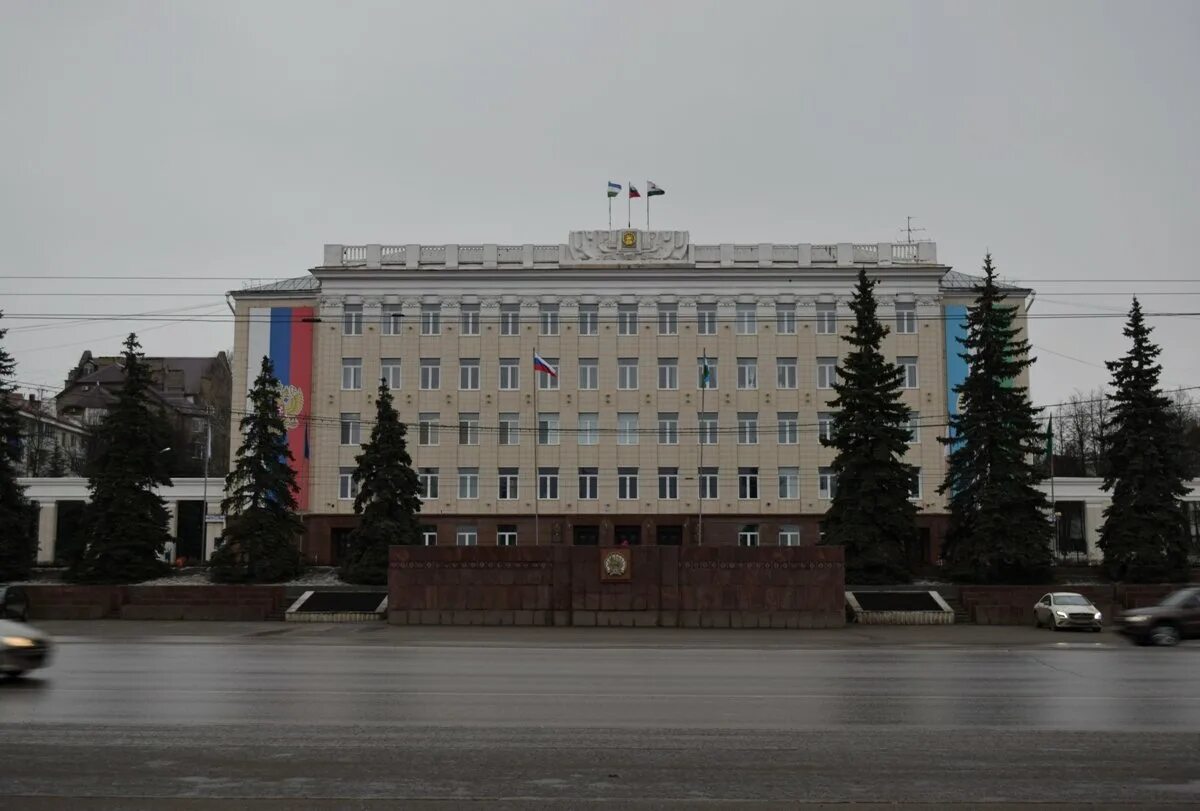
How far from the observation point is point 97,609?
130 feet

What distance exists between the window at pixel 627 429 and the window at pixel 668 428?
1.41 metres

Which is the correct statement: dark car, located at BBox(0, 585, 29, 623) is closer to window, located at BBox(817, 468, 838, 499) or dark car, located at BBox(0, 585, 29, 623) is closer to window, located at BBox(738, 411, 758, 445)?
window, located at BBox(738, 411, 758, 445)

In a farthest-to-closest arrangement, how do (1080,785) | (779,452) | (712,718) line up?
(779,452), (712,718), (1080,785)

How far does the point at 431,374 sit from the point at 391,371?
221cm

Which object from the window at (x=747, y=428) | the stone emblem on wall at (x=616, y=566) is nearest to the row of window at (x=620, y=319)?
the window at (x=747, y=428)

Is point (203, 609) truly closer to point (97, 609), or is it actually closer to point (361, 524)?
point (97, 609)

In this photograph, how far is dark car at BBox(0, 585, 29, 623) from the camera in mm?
34219

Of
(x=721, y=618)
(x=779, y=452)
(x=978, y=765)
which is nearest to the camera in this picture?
(x=978, y=765)

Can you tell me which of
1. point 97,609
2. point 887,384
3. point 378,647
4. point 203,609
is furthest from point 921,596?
point 97,609

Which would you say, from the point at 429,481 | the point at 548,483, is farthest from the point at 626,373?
the point at 429,481

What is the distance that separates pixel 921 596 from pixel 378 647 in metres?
22.1

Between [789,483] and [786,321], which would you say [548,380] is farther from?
[789,483]

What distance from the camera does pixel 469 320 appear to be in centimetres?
6350

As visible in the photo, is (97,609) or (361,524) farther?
(361,524)
